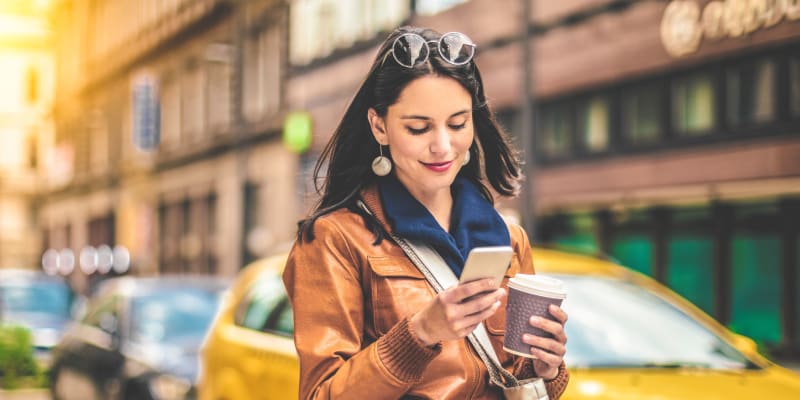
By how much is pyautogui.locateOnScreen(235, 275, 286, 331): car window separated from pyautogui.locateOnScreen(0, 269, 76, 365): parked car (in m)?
10.6

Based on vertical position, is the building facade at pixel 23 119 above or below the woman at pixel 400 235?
above

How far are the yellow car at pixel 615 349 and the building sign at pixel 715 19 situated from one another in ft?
40.0

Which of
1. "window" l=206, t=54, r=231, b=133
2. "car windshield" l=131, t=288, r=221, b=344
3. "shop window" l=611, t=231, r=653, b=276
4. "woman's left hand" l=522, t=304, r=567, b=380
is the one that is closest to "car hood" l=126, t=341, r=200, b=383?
"car windshield" l=131, t=288, r=221, b=344

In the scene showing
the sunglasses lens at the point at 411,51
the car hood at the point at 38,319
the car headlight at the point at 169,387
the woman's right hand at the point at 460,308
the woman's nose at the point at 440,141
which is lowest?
the car hood at the point at 38,319

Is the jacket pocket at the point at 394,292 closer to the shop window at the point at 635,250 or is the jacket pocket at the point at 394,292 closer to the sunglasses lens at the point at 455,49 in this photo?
the sunglasses lens at the point at 455,49

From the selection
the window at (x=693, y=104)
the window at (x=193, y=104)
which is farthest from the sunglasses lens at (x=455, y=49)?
the window at (x=193, y=104)

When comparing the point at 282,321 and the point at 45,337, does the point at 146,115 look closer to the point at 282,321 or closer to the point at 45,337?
the point at 45,337

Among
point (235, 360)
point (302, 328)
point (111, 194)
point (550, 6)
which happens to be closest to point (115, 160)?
point (111, 194)

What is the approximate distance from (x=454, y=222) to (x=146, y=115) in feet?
153

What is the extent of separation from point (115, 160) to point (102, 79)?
14.4ft

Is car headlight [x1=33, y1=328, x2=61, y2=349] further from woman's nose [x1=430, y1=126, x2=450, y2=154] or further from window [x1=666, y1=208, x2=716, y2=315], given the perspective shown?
woman's nose [x1=430, y1=126, x2=450, y2=154]

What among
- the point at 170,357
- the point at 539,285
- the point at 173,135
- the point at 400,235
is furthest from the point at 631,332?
the point at 173,135

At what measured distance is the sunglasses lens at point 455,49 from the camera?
268 cm

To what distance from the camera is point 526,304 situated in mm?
2486
